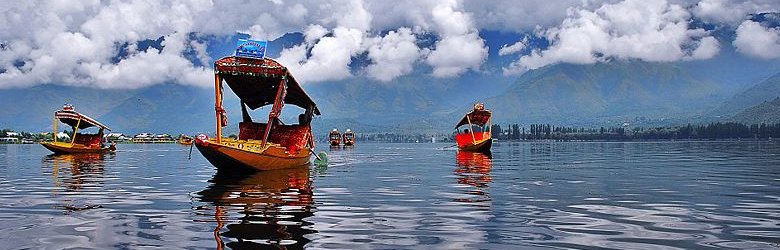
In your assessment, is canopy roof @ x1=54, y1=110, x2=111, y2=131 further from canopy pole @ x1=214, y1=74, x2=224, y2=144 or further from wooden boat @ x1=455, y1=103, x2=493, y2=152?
canopy pole @ x1=214, y1=74, x2=224, y2=144

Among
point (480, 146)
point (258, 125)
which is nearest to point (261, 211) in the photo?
point (258, 125)

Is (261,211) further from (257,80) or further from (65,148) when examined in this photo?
(65,148)

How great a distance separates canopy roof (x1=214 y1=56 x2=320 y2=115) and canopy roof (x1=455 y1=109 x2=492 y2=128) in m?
35.9

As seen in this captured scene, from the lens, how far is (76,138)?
82.2m

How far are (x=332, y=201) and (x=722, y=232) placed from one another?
33.9 ft

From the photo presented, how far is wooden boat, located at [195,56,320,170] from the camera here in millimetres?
31266

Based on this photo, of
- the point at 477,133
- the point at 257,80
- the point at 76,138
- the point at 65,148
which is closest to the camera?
the point at 257,80

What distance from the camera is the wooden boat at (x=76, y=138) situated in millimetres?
73000

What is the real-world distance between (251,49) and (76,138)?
193 feet

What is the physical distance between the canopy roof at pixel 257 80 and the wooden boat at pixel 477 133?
33114 millimetres

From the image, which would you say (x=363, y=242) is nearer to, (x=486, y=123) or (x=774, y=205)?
(x=774, y=205)

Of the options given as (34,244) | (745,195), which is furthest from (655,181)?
(34,244)

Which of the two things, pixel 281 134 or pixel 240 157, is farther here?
pixel 281 134

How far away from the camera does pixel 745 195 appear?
20344 millimetres
